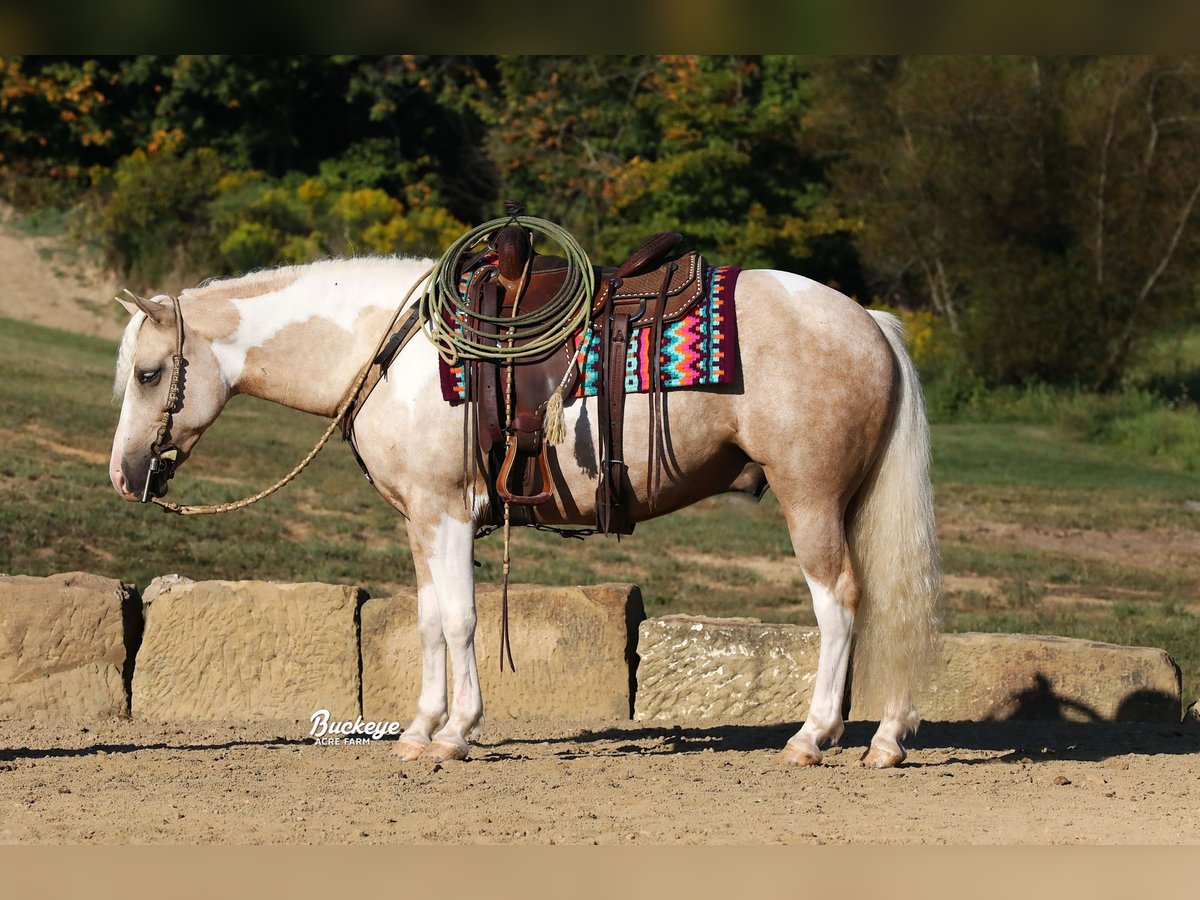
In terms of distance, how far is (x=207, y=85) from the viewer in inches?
1046

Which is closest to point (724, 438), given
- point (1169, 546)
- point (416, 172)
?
point (1169, 546)

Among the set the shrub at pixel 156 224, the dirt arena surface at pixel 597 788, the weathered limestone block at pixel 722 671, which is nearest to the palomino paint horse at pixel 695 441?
the dirt arena surface at pixel 597 788

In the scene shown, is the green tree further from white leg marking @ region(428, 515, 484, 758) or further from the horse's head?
the horse's head

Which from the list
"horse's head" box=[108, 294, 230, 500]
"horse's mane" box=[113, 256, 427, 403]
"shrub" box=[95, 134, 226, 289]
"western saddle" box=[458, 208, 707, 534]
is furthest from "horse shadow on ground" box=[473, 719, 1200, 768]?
"shrub" box=[95, 134, 226, 289]

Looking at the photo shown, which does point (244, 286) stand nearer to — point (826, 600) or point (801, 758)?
point (826, 600)

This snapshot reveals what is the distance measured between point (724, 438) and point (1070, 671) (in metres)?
2.33

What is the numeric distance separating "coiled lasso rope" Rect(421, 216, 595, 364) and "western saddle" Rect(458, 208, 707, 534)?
0.11 feet

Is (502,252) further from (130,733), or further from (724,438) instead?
(130,733)

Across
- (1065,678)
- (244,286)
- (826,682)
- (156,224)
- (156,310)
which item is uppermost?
(156,224)

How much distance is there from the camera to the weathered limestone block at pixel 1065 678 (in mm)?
7637

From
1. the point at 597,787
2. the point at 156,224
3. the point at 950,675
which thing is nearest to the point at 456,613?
the point at 597,787

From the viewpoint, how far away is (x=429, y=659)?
6.80m

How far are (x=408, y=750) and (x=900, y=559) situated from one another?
7.00 ft

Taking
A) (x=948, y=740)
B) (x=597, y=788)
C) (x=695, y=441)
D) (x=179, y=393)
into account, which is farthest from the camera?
(x=948, y=740)
